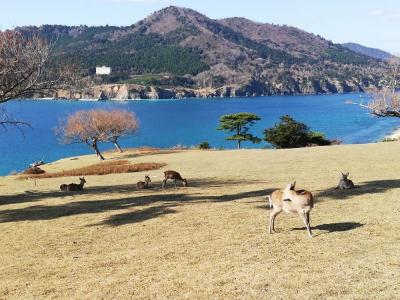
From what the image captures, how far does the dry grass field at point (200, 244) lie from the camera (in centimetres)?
1074

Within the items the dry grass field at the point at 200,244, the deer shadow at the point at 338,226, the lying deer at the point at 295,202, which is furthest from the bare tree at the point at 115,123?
the lying deer at the point at 295,202

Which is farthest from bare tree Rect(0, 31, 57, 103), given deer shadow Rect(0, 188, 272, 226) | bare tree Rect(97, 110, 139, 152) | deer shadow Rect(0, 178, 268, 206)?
bare tree Rect(97, 110, 139, 152)

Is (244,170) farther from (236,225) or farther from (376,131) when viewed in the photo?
(376,131)

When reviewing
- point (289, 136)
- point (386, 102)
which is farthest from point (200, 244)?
point (289, 136)

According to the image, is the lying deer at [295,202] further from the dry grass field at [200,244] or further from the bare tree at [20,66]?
the bare tree at [20,66]

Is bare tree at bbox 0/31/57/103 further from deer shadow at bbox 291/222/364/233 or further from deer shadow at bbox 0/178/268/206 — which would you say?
deer shadow at bbox 291/222/364/233

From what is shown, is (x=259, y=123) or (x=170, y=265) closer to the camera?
(x=170, y=265)

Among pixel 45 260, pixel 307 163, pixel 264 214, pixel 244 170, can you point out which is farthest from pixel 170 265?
pixel 307 163

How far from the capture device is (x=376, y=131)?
14188 centimetres

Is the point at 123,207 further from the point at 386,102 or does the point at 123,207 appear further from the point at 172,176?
the point at 386,102

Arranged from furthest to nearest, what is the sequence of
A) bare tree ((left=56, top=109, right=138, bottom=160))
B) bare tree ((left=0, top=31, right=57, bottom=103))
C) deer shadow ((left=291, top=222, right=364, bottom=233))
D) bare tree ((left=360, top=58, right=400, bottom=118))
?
bare tree ((left=56, top=109, right=138, bottom=160)), bare tree ((left=360, top=58, right=400, bottom=118)), bare tree ((left=0, top=31, right=57, bottom=103)), deer shadow ((left=291, top=222, right=364, bottom=233))

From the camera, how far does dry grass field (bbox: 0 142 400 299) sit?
1074cm

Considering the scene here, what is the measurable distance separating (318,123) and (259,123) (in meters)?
24.4

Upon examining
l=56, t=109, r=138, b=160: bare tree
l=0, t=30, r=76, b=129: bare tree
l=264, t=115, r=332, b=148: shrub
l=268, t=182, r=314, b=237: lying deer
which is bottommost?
l=264, t=115, r=332, b=148: shrub
